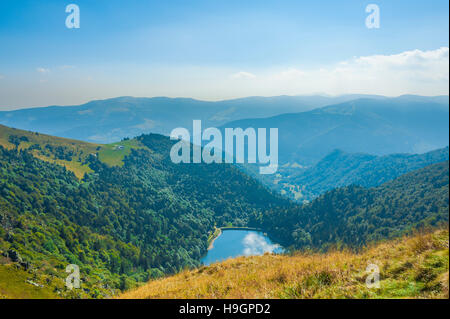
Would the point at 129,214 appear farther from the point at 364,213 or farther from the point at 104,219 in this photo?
the point at 364,213

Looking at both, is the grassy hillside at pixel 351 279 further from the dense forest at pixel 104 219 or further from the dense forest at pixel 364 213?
the dense forest at pixel 364 213

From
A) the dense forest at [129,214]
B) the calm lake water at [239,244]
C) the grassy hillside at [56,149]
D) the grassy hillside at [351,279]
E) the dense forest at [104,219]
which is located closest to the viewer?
the grassy hillside at [351,279]

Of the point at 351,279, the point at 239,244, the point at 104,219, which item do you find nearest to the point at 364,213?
the point at 239,244

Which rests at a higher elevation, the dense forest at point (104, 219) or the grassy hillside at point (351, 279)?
the grassy hillside at point (351, 279)

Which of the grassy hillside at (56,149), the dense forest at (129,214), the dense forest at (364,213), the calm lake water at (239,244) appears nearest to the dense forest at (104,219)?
the dense forest at (129,214)

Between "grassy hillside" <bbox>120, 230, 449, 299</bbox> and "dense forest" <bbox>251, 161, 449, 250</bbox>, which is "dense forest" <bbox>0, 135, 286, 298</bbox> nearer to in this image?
"dense forest" <bbox>251, 161, 449, 250</bbox>

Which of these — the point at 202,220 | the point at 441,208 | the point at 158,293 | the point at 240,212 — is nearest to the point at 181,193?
the point at 202,220
